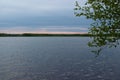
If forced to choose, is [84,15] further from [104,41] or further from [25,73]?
[25,73]

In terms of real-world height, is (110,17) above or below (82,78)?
above

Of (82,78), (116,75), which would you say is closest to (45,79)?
(82,78)

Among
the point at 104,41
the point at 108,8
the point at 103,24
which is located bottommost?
the point at 104,41

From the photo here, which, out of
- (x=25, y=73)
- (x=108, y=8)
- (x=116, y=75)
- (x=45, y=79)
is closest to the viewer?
(x=108, y=8)

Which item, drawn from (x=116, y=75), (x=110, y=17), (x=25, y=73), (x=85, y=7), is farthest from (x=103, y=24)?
(x=25, y=73)

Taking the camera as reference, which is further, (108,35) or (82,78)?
(82,78)

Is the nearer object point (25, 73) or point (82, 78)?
point (82, 78)

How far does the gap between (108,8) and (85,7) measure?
2833 mm

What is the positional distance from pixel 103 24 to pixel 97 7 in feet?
6.64

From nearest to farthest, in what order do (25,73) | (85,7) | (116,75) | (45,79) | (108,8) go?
(108,8) < (85,7) < (45,79) < (116,75) < (25,73)

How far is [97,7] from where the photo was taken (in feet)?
88.9

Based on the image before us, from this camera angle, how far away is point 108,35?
2647cm

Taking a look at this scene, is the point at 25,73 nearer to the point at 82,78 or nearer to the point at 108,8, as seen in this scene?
the point at 82,78

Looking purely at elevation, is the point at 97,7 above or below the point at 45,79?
above
